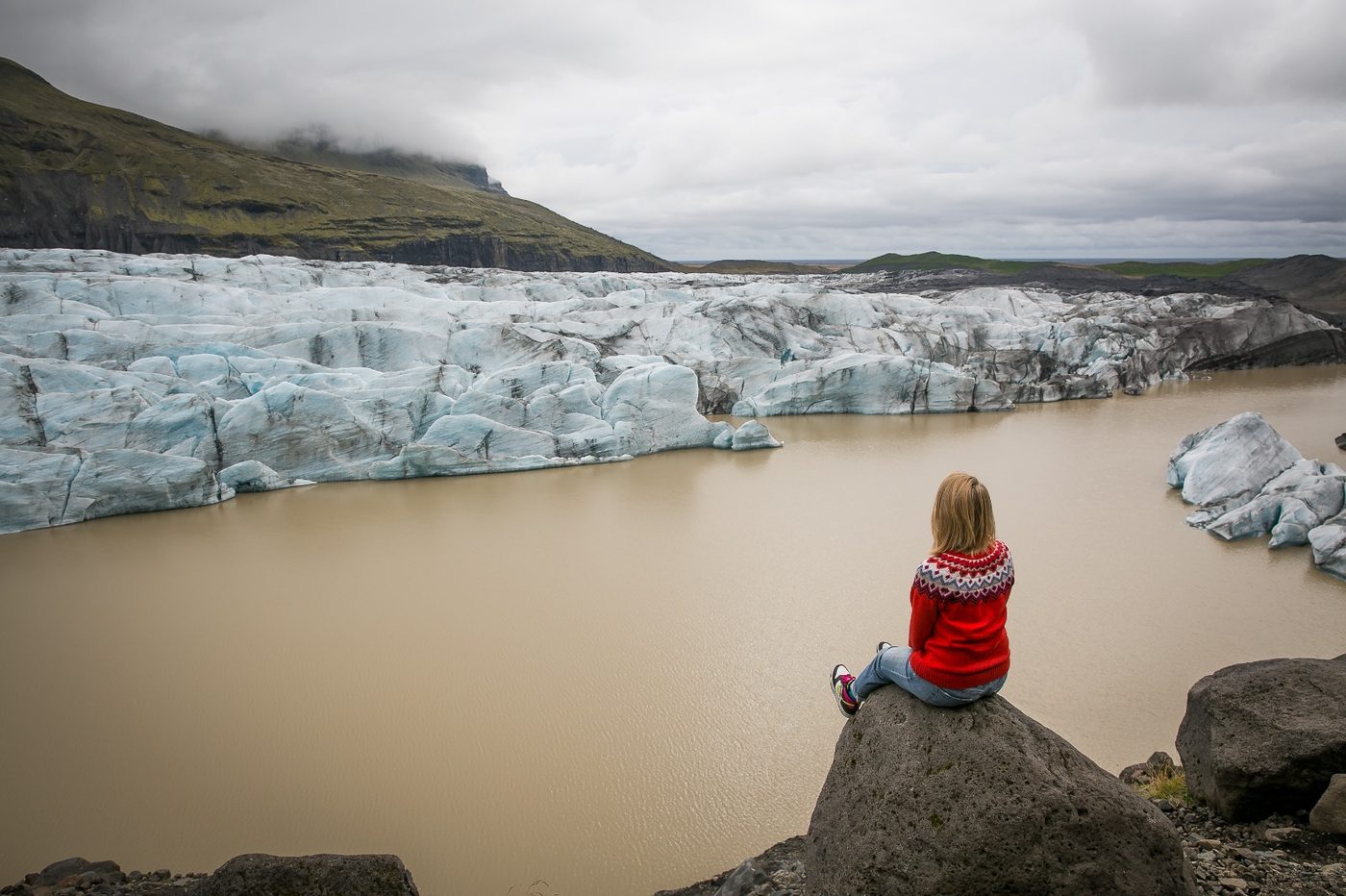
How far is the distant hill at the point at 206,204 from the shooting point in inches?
1773

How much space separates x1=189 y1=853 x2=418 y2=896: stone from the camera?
108 inches

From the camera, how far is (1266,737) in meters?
3.11

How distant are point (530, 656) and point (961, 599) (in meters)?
5.01

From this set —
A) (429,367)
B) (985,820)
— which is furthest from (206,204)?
(985,820)

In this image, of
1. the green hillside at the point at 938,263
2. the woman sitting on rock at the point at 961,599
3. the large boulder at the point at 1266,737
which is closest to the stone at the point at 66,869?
the woman sitting on rock at the point at 961,599

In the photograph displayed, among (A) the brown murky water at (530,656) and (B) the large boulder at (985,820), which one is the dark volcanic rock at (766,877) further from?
(B) the large boulder at (985,820)

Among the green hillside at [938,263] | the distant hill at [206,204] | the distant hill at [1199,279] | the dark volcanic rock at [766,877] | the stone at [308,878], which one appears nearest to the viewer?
the stone at [308,878]

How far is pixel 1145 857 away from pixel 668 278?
41273 mm

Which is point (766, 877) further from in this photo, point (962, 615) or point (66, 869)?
point (66, 869)

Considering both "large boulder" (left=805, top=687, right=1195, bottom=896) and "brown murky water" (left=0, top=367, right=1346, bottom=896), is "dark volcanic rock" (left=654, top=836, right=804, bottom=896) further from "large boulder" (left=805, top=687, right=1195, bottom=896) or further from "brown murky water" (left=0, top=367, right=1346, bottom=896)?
"large boulder" (left=805, top=687, right=1195, bottom=896)

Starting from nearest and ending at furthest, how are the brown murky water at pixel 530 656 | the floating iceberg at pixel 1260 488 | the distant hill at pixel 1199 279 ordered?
the brown murky water at pixel 530 656
the floating iceberg at pixel 1260 488
the distant hill at pixel 1199 279

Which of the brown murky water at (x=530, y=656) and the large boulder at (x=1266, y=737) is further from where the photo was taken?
the brown murky water at (x=530, y=656)

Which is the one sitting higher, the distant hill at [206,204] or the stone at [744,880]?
the distant hill at [206,204]

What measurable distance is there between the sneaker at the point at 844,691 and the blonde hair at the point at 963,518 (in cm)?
82
